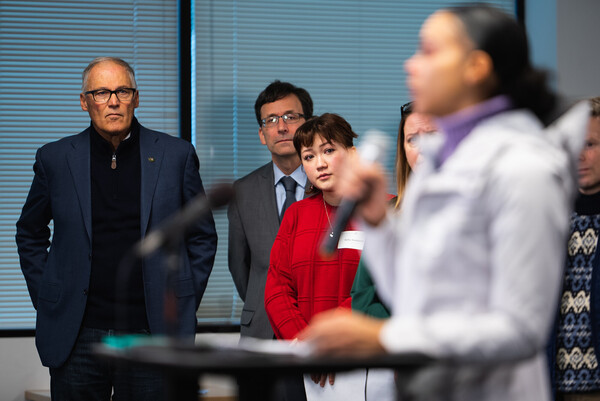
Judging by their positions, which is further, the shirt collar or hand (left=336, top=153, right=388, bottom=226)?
the shirt collar

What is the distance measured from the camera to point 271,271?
297 cm

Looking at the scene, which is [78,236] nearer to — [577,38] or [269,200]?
[269,200]

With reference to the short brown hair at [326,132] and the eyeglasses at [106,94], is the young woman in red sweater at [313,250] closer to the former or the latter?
the short brown hair at [326,132]

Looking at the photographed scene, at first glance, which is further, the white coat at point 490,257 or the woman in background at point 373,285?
the woman in background at point 373,285

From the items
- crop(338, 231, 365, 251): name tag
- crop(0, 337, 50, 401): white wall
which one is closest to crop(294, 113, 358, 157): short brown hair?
crop(338, 231, 365, 251): name tag

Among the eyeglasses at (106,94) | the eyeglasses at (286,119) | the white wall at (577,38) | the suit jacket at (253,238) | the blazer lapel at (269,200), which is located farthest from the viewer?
the white wall at (577,38)

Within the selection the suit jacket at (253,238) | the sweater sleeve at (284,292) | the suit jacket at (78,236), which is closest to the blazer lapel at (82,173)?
the suit jacket at (78,236)

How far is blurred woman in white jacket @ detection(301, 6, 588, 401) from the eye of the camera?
1.21 meters

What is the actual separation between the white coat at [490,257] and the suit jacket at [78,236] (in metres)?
1.92

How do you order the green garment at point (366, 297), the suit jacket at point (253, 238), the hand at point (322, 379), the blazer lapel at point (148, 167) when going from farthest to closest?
the suit jacket at point (253, 238)
the blazer lapel at point (148, 167)
the hand at point (322, 379)
the green garment at point (366, 297)

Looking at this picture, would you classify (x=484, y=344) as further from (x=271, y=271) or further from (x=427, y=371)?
(x=271, y=271)

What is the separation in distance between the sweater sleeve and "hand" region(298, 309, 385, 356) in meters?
1.51

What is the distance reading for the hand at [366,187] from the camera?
54.1 inches

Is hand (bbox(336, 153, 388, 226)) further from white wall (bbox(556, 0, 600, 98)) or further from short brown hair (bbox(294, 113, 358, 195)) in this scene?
white wall (bbox(556, 0, 600, 98))
